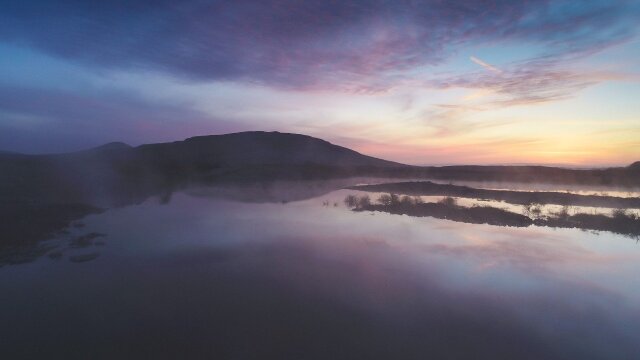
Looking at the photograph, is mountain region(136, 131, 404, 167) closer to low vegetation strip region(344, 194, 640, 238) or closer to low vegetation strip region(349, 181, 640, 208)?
low vegetation strip region(349, 181, 640, 208)

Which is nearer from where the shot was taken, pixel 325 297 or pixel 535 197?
pixel 325 297

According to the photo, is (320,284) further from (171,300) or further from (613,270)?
(613,270)

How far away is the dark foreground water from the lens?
757 centimetres

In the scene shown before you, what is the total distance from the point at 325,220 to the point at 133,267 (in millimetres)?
11580

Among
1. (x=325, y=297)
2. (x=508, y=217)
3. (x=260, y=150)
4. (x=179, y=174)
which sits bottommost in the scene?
(x=325, y=297)

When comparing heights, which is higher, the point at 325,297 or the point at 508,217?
the point at 508,217

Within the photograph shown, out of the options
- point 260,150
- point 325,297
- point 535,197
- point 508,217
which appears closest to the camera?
point 325,297

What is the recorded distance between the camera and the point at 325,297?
33.2ft

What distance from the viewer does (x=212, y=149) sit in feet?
434

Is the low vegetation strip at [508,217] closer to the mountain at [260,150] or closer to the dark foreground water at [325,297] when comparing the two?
the dark foreground water at [325,297]

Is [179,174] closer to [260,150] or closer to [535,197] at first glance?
[535,197]

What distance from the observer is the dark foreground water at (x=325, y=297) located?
757 cm

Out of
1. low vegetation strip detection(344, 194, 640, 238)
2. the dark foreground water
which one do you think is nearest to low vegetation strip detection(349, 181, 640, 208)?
low vegetation strip detection(344, 194, 640, 238)

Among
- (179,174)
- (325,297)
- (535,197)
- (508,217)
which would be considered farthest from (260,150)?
(325,297)
